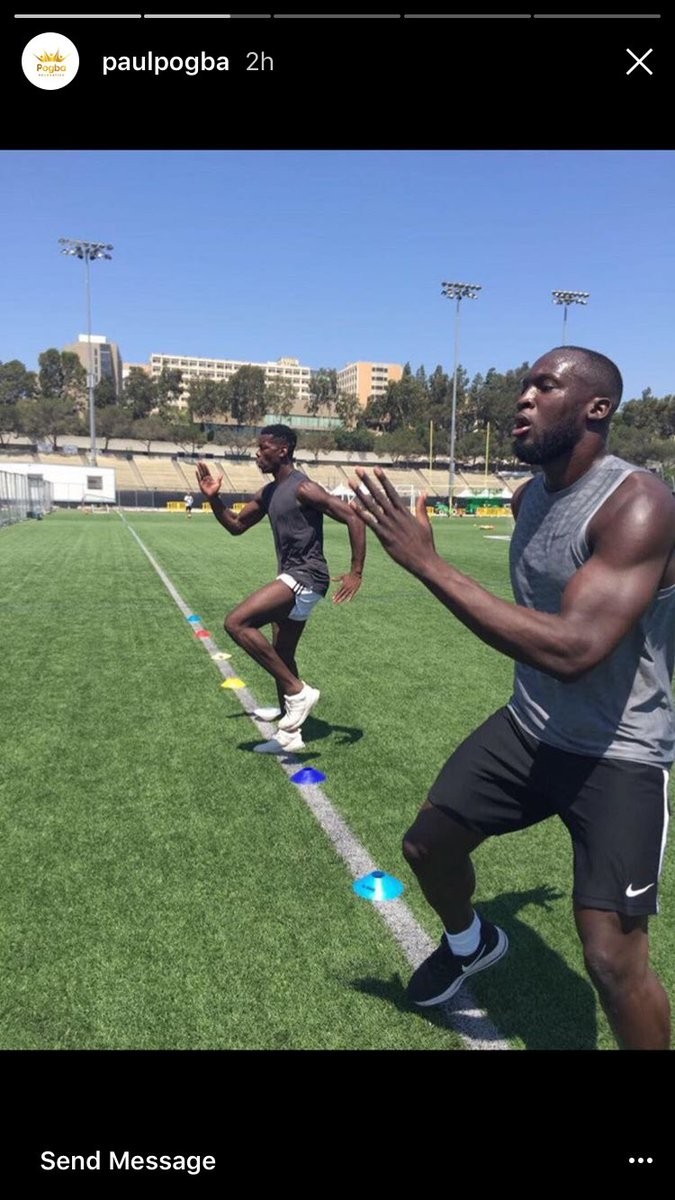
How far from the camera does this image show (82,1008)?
2.68 metres

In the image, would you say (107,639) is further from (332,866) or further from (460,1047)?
(460,1047)

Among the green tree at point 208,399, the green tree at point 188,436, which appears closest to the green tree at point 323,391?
the green tree at point 208,399

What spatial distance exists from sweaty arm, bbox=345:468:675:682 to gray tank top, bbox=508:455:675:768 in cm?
15

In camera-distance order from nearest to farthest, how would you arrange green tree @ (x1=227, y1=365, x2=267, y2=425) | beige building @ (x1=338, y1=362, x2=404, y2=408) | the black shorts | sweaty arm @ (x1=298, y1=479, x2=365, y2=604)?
the black shorts
sweaty arm @ (x1=298, y1=479, x2=365, y2=604)
green tree @ (x1=227, y1=365, x2=267, y2=425)
beige building @ (x1=338, y1=362, x2=404, y2=408)

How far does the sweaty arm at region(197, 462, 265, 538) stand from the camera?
18.8 feet

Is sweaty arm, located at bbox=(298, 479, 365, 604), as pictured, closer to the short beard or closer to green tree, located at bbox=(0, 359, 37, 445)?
the short beard

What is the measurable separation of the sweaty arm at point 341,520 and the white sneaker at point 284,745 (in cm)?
103

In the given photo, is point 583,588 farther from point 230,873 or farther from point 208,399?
point 208,399

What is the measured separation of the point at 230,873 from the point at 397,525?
92.0 inches
